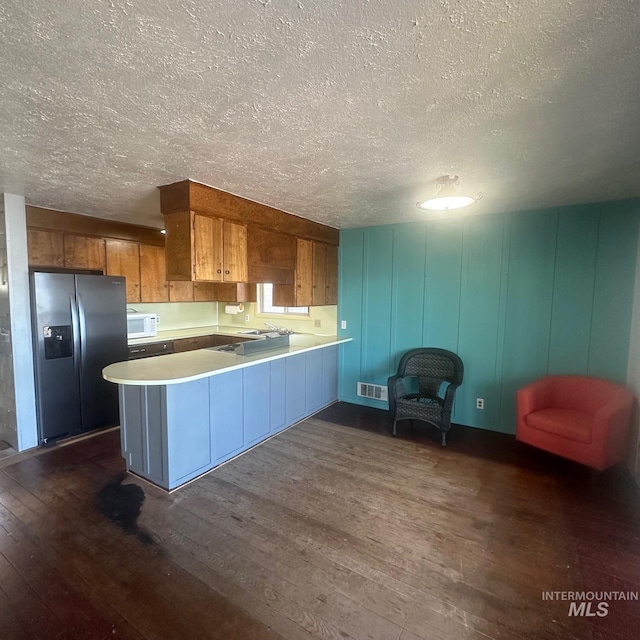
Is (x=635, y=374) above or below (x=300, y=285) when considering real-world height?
below

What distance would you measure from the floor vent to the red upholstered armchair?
167 cm

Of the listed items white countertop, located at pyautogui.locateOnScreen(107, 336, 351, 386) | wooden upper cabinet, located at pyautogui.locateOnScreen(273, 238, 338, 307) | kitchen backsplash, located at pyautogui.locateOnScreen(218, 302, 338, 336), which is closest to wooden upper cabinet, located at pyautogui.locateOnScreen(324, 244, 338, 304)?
wooden upper cabinet, located at pyautogui.locateOnScreen(273, 238, 338, 307)

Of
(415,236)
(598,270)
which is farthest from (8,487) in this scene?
(598,270)

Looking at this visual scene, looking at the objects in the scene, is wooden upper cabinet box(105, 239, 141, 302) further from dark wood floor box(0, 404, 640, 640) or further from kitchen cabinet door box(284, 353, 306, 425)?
kitchen cabinet door box(284, 353, 306, 425)

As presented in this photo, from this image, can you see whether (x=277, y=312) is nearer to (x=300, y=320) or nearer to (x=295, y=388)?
(x=300, y=320)

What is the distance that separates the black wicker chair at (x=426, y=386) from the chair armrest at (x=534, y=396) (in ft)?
1.95

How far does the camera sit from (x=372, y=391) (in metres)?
4.45

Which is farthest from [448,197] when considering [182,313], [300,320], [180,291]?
[182,313]

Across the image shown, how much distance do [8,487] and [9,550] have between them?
87 cm

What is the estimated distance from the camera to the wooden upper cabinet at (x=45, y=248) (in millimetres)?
3430

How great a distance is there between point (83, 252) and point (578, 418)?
17.4 feet

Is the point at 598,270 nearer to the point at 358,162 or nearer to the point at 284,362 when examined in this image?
the point at 358,162

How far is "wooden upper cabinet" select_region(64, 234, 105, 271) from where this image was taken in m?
3.71

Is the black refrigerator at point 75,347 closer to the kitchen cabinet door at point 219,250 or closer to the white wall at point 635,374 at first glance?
the kitchen cabinet door at point 219,250
